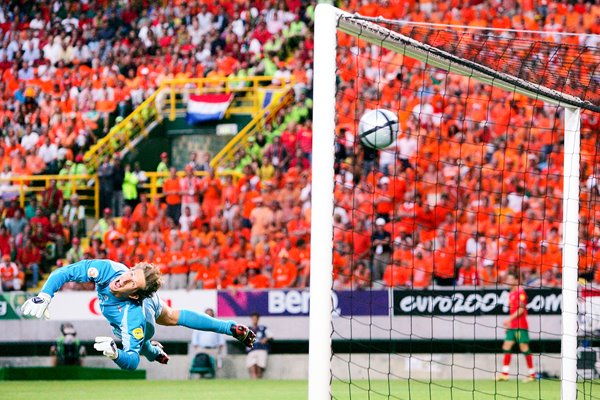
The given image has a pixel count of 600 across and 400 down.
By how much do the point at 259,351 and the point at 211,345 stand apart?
2.63ft

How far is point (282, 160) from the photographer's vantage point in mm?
20516

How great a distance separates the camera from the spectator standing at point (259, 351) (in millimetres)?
16953

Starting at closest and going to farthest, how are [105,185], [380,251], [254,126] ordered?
[380,251]
[105,185]
[254,126]

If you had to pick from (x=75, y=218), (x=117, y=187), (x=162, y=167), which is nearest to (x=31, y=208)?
(x=75, y=218)

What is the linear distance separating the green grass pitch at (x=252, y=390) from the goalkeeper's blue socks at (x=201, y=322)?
129 inches

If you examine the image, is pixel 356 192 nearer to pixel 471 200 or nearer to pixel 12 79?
pixel 471 200

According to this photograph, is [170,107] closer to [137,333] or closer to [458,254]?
[458,254]

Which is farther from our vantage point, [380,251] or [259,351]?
[380,251]

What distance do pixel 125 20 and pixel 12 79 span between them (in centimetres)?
299

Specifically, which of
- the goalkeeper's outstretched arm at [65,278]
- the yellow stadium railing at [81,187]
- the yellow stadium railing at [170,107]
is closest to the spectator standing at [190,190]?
the yellow stadium railing at [81,187]

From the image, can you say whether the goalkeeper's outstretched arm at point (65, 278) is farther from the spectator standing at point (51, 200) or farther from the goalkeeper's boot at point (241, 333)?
the spectator standing at point (51, 200)

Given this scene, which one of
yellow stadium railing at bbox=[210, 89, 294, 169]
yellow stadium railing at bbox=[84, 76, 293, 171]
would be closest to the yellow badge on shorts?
yellow stadium railing at bbox=[210, 89, 294, 169]

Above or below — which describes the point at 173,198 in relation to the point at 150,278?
above

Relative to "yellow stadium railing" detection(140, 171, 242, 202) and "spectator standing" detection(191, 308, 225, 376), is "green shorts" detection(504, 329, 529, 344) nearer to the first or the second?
"spectator standing" detection(191, 308, 225, 376)
